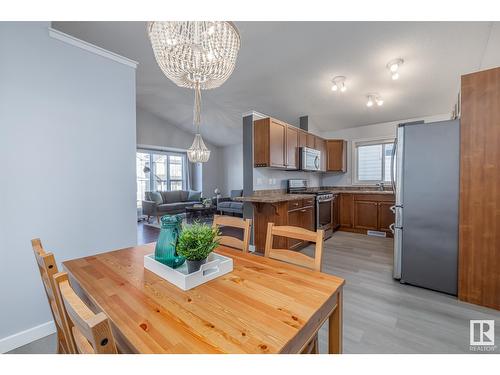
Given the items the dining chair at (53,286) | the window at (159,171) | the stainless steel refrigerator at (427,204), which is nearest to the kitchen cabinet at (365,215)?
the stainless steel refrigerator at (427,204)

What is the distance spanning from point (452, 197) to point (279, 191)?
2.52m

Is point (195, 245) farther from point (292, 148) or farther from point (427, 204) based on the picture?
point (292, 148)

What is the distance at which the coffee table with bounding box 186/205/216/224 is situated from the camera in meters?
6.77

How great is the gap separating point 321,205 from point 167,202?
508 cm

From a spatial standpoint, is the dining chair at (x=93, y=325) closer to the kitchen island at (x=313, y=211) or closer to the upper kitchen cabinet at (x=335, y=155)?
the kitchen island at (x=313, y=211)

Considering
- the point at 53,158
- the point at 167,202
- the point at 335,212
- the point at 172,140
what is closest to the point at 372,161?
the point at 335,212

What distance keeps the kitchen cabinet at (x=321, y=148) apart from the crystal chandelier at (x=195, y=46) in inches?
155

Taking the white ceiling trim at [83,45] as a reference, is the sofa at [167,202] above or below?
below

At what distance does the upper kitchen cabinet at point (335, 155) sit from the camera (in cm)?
526

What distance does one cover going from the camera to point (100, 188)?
6.83 ft

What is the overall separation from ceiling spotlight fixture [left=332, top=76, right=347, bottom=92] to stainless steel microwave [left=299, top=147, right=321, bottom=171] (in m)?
1.14
